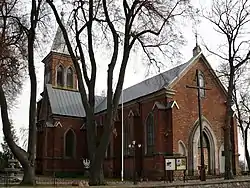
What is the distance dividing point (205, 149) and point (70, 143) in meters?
18.5

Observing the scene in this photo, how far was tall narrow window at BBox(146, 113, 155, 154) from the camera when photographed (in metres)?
35.6

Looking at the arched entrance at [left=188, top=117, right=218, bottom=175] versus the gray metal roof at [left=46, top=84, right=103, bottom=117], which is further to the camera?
the gray metal roof at [left=46, top=84, right=103, bottom=117]

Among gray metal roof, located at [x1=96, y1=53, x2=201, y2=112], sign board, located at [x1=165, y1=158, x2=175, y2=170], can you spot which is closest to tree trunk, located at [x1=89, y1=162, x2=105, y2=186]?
sign board, located at [x1=165, y1=158, x2=175, y2=170]

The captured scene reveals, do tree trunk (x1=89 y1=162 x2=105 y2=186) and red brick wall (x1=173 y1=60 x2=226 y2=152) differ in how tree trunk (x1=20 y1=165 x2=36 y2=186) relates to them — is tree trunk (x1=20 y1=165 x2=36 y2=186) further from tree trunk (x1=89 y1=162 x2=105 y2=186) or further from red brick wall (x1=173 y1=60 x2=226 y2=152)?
red brick wall (x1=173 y1=60 x2=226 y2=152)

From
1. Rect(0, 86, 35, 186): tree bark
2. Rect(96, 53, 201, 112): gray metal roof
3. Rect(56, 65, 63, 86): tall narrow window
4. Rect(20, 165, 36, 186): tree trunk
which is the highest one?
Rect(56, 65, 63, 86): tall narrow window

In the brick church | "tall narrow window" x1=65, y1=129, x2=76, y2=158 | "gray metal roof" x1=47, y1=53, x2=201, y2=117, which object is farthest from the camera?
"tall narrow window" x1=65, y1=129, x2=76, y2=158

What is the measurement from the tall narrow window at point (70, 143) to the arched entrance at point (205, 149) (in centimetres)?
1795

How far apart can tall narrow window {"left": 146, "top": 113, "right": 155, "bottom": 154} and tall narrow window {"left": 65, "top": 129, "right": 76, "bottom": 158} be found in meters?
13.9

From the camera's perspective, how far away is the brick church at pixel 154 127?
A: 34.0m

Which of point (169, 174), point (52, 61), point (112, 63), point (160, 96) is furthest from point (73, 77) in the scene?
point (112, 63)

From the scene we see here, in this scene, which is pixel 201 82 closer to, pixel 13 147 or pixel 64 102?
pixel 64 102

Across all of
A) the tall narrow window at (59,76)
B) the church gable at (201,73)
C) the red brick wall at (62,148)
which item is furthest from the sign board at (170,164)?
the tall narrow window at (59,76)

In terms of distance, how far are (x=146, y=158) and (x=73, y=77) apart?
23.2 meters

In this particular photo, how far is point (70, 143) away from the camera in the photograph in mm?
47531
